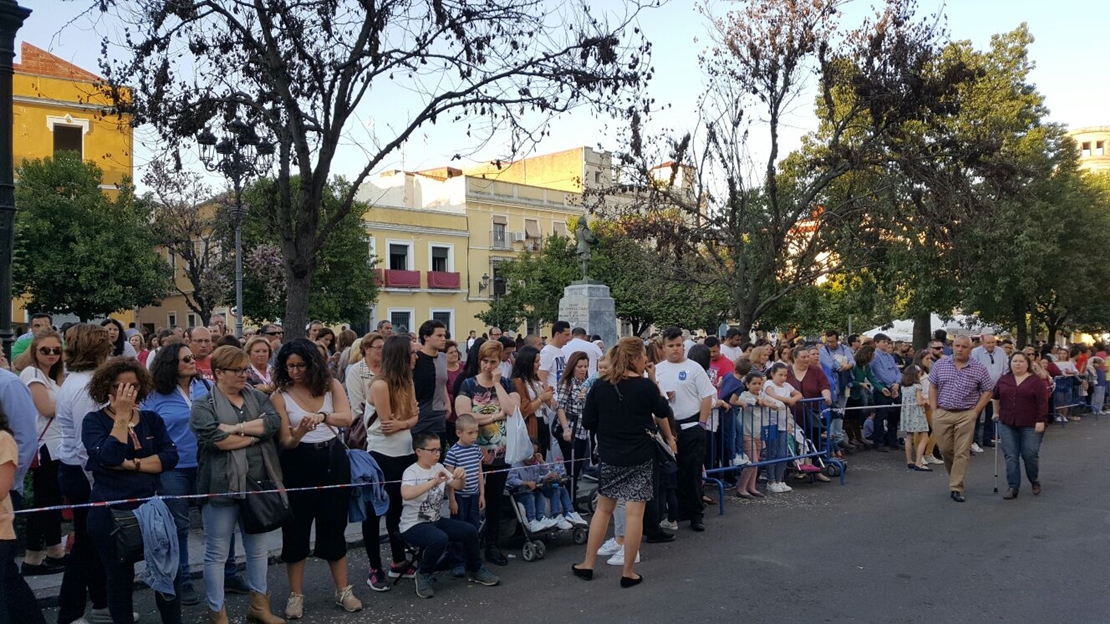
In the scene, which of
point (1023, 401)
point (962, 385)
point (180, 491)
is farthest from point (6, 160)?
point (1023, 401)

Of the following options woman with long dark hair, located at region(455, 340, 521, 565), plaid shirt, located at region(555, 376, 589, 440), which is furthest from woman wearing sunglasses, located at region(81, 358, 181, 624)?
plaid shirt, located at region(555, 376, 589, 440)

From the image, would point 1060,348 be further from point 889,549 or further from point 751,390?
point 889,549

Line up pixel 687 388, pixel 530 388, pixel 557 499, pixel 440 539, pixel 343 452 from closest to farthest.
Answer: pixel 343 452, pixel 440 539, pixel 557 499, pixel 530 388, pixel 687 388

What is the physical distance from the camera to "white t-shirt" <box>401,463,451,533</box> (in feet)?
18.7

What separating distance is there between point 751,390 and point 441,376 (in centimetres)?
411

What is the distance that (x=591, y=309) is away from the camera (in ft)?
58.4

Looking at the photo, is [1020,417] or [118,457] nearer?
[118,457]

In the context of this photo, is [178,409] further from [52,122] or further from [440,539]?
[52,122]

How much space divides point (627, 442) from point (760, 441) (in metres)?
3.80

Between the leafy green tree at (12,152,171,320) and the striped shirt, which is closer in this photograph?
the striped shirt

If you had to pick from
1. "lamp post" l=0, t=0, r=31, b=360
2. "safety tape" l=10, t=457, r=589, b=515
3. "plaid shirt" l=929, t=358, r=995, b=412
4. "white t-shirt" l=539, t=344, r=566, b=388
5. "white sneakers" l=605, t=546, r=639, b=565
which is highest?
"lamp post" l=0, t=0, r=31, b=360

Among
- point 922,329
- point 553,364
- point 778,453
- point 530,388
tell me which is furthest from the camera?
point 922,329

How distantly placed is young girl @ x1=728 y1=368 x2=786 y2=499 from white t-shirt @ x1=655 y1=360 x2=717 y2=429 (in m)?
1.65

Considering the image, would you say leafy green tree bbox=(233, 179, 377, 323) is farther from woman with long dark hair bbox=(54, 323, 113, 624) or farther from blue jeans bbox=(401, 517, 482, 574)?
blue jeans bbox=(401, 517, 482, 574)
